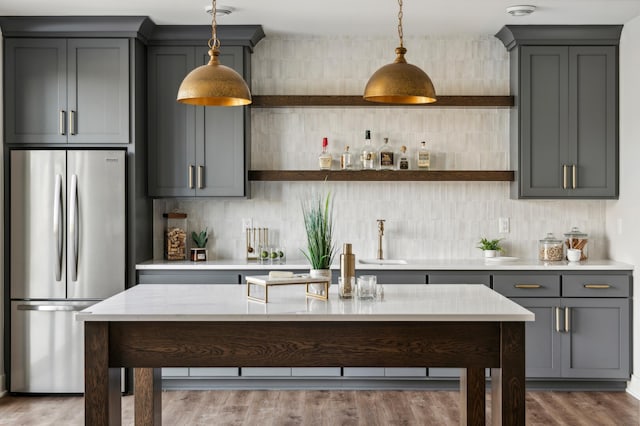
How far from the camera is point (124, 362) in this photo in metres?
2.93

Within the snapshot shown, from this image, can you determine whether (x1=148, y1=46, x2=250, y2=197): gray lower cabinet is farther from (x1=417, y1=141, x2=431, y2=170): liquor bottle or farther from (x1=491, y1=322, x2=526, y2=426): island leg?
(x1=491, y1=322, x2=526, y2=426): island leg

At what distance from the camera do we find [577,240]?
525 centimetres

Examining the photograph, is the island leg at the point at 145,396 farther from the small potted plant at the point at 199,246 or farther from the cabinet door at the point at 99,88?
the cabinet door at the point at 99,88

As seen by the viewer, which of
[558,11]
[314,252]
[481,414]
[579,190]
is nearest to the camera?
[314,252]

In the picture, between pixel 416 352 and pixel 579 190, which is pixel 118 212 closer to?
pixel 416 352

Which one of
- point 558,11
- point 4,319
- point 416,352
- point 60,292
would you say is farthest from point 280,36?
point 416,352

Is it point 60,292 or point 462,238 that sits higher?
point 462,238

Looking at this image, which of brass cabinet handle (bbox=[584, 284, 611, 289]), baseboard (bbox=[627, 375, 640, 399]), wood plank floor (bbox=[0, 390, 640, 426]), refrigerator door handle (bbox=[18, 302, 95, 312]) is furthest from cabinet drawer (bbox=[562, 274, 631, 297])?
refrigerator door handle (bbox=[18, 302, 95, 312])

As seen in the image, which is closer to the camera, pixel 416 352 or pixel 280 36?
pixel 416 352

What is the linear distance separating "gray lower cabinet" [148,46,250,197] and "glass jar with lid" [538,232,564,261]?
231cm

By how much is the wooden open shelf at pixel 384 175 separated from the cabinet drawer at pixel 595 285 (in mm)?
897

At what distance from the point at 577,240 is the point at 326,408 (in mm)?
2325

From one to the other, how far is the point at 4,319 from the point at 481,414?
3.30 m

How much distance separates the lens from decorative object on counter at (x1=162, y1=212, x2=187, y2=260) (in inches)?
207
